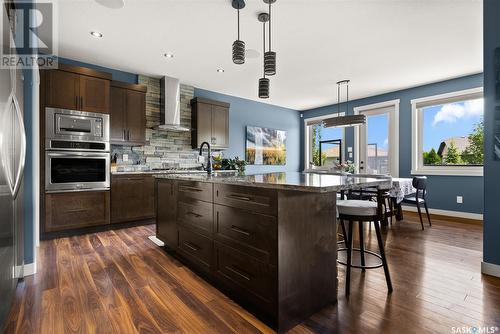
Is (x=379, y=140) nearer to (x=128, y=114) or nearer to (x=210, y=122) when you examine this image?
(x=210, y=122)

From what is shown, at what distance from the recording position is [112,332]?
1482mm

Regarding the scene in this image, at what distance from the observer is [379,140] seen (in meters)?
5.93

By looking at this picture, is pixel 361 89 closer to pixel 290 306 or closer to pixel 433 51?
pixel 433 51

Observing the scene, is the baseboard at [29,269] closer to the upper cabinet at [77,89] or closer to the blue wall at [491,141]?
the upper cabinet at [77,89]

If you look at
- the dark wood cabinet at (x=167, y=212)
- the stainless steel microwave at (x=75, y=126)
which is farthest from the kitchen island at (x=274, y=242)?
the stainless steel microwave at (x=75, y=126)

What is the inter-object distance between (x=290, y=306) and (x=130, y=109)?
3.99m

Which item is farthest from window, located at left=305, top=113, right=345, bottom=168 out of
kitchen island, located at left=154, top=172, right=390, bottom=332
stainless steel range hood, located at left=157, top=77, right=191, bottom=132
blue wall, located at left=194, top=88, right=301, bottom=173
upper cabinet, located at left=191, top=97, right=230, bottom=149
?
kitchen island, located at left=154, top=172, right=390, bottom=332

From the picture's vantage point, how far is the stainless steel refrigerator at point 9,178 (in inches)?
52.9

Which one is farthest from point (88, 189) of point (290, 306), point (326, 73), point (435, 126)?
point (435, 126)

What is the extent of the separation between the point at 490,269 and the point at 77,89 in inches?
207

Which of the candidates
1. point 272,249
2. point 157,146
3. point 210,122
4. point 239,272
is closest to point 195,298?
point 239,272

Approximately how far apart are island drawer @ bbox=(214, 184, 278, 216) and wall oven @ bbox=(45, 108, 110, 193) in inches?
103

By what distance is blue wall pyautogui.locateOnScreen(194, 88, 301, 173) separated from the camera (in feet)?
19.9

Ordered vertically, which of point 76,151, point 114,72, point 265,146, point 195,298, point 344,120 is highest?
point 114,72
